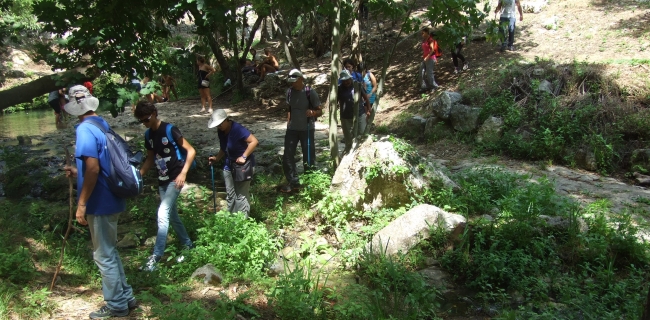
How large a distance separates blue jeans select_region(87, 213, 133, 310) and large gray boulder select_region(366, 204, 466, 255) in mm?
2445

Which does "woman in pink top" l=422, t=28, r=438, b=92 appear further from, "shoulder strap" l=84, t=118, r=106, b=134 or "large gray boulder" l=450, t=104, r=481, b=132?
"shoulder strap" l=84, t=118, r=106, b=134

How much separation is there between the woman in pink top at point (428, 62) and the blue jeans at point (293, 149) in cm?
546

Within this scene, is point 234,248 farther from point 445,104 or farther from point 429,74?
point 429,74

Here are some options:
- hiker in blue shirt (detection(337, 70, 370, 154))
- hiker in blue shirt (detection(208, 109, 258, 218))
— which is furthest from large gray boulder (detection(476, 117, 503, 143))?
hiker in blue shirt (detection(208, 109, 258, 218))

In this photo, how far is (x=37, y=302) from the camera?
3.93 meters

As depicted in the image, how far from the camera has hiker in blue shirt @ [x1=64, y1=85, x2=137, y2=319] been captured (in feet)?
11.3

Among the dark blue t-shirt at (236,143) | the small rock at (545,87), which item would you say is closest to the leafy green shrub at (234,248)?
the dark blue t-shirt at (236,143)

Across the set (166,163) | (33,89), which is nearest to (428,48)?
(166,163)

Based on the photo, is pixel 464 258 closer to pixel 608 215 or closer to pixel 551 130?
pixel 608 215

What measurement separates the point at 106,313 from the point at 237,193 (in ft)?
6.96

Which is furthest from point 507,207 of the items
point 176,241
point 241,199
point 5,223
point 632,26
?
point 632,26

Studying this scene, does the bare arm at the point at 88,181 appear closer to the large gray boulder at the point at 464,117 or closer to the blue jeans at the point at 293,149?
the blue jeans at the point at 293,149

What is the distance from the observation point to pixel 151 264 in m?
4.72

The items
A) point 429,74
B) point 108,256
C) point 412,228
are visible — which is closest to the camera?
point 108,256
